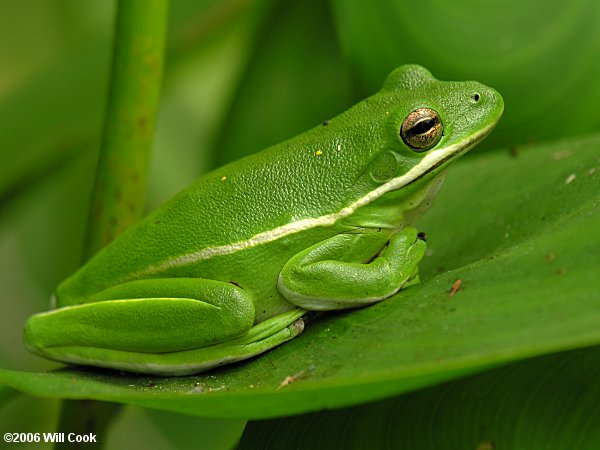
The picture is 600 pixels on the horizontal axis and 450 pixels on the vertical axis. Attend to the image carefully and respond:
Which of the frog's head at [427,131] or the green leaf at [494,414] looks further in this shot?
the frog's head at [427,131]

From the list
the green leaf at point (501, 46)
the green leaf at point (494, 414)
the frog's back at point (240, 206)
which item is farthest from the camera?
the green leaf at point (501, 46)

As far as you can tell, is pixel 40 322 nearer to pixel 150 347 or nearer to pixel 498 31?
pixel 150 347

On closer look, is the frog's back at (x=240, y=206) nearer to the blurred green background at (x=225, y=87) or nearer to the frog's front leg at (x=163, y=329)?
the frog's front leg at (x=163, y=329)

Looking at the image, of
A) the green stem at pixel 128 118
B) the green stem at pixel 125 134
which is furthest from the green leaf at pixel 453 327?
the green stem at pixel 128 118

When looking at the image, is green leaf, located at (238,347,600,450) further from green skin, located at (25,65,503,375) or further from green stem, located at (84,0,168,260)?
green stem, located at (84,0,168,260)

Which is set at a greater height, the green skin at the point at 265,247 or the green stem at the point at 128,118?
the green stem at the point at 128,118

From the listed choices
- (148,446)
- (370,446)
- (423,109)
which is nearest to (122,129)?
(423,109)

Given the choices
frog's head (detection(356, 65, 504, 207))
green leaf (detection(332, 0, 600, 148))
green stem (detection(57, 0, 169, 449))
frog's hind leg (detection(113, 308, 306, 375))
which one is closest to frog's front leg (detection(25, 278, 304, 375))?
frog's hind leg (detection(113, 308, 306, 375))
